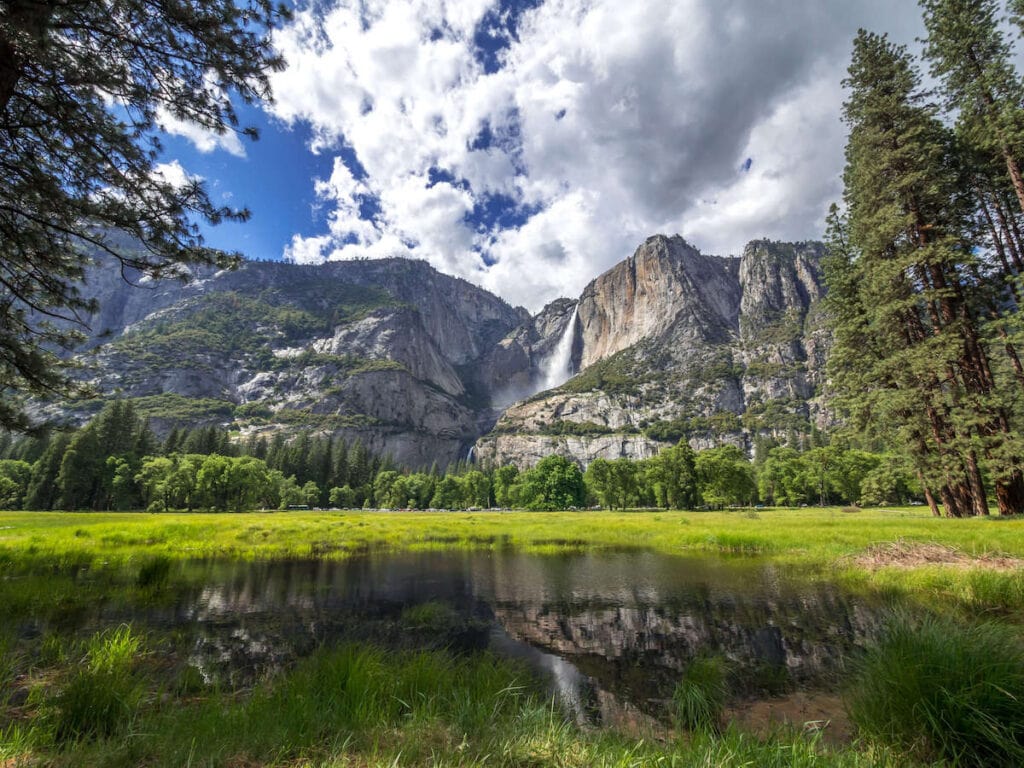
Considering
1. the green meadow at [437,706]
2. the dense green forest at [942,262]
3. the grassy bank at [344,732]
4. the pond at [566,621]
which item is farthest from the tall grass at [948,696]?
the dense green forest at [942,262]

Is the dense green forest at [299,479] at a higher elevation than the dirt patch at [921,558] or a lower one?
higher

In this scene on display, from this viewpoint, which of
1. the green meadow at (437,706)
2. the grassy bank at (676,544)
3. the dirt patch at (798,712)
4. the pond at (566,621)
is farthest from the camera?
the grassy bank at (676,544)

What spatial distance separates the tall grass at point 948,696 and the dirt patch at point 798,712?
0.90m

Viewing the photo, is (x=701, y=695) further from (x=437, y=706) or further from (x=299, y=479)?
(x=299, y=479)

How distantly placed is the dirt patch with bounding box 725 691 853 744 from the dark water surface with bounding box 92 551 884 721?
0.52 meters

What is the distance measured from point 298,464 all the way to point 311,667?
120700 millimetres

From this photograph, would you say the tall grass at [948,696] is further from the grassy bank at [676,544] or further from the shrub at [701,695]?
the grassy bank at [676,544]

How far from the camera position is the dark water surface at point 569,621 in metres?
8.86

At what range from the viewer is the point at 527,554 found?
2825 centimetres

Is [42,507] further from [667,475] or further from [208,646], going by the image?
[667,475]

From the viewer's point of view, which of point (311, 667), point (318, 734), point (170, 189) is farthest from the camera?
point (170, 189)

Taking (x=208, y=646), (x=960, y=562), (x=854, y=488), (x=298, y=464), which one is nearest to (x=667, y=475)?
(x=854, y=488)

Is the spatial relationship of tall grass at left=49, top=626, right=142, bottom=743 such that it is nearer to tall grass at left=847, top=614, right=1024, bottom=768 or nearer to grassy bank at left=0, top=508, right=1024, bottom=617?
tall grass at left=847, top=614, right=1024, bottom=768

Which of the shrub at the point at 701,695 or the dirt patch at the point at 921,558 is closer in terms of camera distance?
the shrub at the point at 701,695
